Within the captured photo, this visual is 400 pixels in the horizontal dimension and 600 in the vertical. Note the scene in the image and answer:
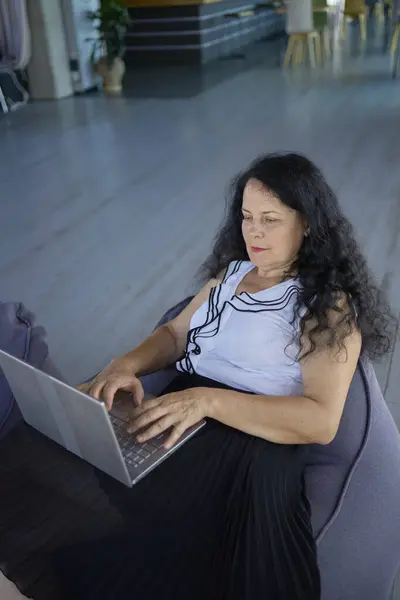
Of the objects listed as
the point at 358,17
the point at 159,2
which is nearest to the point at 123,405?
the point at 159,2

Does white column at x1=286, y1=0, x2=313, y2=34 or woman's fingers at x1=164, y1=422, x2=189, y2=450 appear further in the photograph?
white column at x1=286, y1=0, x2=313, y2=34

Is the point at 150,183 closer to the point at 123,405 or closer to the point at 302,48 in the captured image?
the point at 123,405

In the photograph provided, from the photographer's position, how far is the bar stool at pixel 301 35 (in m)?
8.55

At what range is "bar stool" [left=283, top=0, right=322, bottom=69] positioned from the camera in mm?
8547

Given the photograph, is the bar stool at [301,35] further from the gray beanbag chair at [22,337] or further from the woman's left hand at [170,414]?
the woman's left hand at [170,414]

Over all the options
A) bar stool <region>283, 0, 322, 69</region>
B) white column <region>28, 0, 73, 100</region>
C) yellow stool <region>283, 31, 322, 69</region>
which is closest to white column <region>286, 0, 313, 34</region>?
bar stool <region>283, 0, 322, 69</region>

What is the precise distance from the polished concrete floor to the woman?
96cm

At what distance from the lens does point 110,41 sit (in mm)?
7711

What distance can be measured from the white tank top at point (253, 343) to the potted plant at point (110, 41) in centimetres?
712

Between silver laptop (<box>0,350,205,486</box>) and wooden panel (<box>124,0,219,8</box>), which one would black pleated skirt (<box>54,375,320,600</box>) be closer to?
silver laptop (<box>0,350,205,486</box>)

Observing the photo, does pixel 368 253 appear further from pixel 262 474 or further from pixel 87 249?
pixel 262 474

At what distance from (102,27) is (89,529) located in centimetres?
759

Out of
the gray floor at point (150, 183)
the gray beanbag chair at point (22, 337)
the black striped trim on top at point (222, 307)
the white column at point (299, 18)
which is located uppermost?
the white column at point (299, 18)

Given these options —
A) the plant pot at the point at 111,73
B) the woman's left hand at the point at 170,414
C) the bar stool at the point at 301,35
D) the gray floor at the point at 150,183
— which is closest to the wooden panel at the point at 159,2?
the bar stool at the point at 301,35
